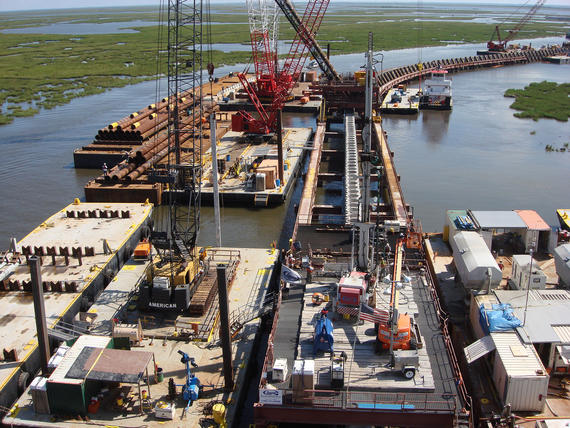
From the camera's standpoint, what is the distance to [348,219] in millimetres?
31969

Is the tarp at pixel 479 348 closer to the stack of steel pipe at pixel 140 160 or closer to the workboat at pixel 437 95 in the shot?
the stack of steel pipe at pixel 140 160

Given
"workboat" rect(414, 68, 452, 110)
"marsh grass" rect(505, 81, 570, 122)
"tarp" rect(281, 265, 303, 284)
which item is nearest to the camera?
"tarp" rect(281, 265, 303, 284)

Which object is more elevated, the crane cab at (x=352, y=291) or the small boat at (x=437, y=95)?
the small boat at (x=437, y=95)

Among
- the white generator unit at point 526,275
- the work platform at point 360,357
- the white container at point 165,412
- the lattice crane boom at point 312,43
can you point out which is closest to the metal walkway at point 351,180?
the work platform at point 360,357

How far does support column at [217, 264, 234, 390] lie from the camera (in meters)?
18.8

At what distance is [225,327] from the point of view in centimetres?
1944

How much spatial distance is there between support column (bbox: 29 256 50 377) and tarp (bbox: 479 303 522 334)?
1590 cm

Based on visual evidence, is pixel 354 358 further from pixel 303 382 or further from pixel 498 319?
pixel 498 319

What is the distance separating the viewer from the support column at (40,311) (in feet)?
64.9

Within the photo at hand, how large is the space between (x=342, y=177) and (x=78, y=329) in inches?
1096

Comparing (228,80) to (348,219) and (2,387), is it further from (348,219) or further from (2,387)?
(2,387)

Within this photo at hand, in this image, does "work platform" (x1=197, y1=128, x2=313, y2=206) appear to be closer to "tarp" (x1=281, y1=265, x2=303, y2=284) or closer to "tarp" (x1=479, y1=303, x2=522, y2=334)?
"tarp" (x1=281, y1=265, x2=303, y2=284)

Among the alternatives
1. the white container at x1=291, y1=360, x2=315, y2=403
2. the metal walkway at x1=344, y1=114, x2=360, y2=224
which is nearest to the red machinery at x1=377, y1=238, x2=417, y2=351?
the white container at x1=291, y1=360, x2=315, y2=403

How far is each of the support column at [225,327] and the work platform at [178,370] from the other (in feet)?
1.76
